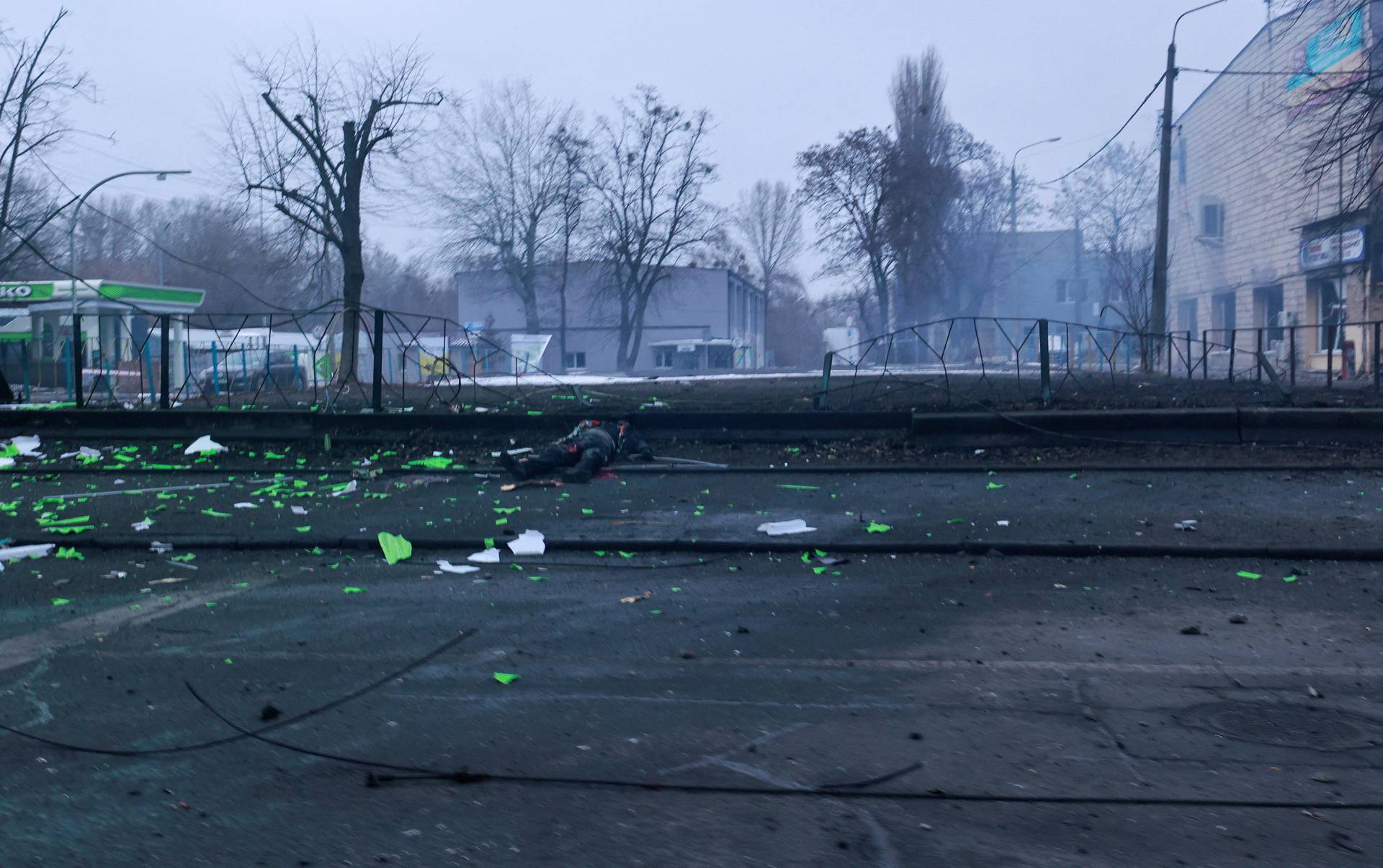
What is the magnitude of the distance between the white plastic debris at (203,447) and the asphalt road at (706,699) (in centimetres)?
490

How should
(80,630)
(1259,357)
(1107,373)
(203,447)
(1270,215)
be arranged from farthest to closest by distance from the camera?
→ (1270,215), (1107,373), (1259,357), (203,447), (80,630)

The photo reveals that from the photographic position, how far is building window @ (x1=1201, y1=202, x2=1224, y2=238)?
137ft

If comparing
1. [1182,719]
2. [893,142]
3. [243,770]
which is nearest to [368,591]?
[243,770]

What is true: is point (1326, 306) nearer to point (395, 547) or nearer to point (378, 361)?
point (378, 361)

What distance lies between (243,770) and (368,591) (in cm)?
307

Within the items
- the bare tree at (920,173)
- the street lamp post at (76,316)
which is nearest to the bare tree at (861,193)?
the bare tree at (920,173)

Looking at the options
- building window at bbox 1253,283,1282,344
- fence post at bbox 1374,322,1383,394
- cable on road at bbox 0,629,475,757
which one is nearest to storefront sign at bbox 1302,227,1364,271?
building window at bbox 1253,283,1282,344

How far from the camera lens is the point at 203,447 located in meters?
13.9

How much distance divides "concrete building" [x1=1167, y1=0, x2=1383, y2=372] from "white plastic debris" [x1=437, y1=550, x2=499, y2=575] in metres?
19.6

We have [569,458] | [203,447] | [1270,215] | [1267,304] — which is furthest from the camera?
[1267,304]

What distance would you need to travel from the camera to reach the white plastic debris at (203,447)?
13.8 m

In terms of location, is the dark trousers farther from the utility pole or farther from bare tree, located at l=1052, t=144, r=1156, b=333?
bare tree, located at l=1052, t=144, r=1156, b=333

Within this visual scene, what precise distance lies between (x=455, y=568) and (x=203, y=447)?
748 centimetres

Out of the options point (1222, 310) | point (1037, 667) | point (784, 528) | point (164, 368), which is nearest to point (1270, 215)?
point (1222, 310)
